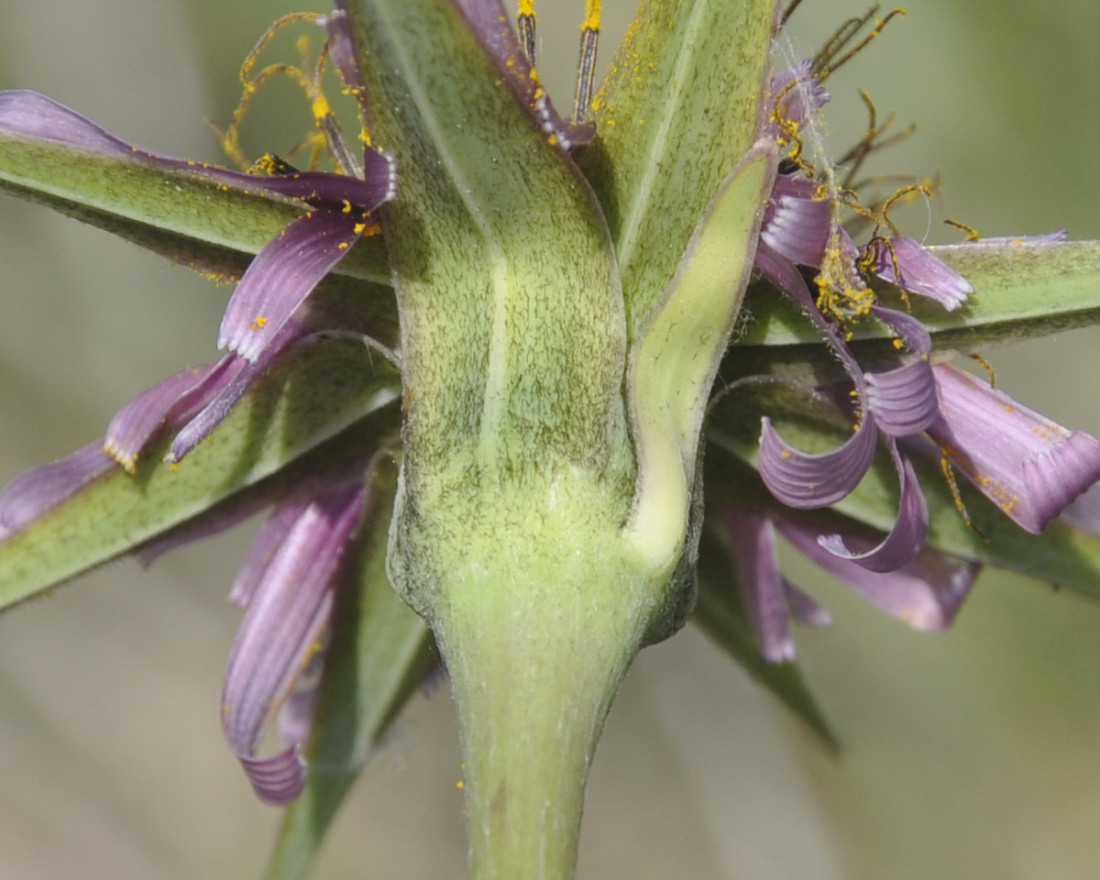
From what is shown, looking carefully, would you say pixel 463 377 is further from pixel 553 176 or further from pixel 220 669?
pixel 220 669

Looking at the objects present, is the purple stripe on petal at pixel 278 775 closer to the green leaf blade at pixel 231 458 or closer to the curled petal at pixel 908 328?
the green leaf blade at pixel 231 458

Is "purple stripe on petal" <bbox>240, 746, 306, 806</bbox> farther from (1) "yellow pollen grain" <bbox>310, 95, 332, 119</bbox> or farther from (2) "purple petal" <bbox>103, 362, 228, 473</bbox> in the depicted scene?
(1) "yellow pollen grain" <bbox>310, 95, 332, 119</bbox>

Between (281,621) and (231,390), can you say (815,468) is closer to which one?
(231,390)

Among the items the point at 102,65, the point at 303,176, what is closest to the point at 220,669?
the point at 102,65

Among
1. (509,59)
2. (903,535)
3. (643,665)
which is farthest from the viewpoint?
(643,665)

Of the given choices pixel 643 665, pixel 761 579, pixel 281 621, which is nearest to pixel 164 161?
pixel 281 621

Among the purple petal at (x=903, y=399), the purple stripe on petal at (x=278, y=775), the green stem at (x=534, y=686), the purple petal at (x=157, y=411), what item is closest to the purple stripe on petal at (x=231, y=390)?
the purple petal at (x=157, y=411)
